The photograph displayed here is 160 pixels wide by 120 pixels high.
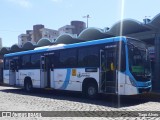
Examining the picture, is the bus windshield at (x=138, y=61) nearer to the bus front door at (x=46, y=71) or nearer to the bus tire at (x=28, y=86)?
the bus front door at (x=46, y=71)

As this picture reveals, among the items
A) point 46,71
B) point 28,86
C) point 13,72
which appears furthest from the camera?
point 13,72

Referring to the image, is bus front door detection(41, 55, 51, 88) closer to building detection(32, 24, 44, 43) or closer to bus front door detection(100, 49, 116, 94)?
bus front door detection(100, 49, 116, 94)

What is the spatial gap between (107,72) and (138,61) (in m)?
1.60

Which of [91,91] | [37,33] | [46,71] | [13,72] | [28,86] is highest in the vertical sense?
[37,33]

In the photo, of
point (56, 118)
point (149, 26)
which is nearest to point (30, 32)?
point (149, 26)

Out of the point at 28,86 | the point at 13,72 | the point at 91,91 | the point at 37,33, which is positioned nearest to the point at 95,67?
the point at 91,91

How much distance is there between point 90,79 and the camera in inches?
594

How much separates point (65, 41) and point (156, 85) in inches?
438

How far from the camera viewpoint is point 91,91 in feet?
49.3

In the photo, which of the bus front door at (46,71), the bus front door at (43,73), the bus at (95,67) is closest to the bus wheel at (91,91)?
the bus at (95,67)

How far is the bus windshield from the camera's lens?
13.4m

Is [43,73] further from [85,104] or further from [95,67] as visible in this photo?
[85,104]

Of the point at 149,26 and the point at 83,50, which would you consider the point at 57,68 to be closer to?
the point at 83,50

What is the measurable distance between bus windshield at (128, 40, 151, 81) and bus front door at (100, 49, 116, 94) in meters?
0.90
